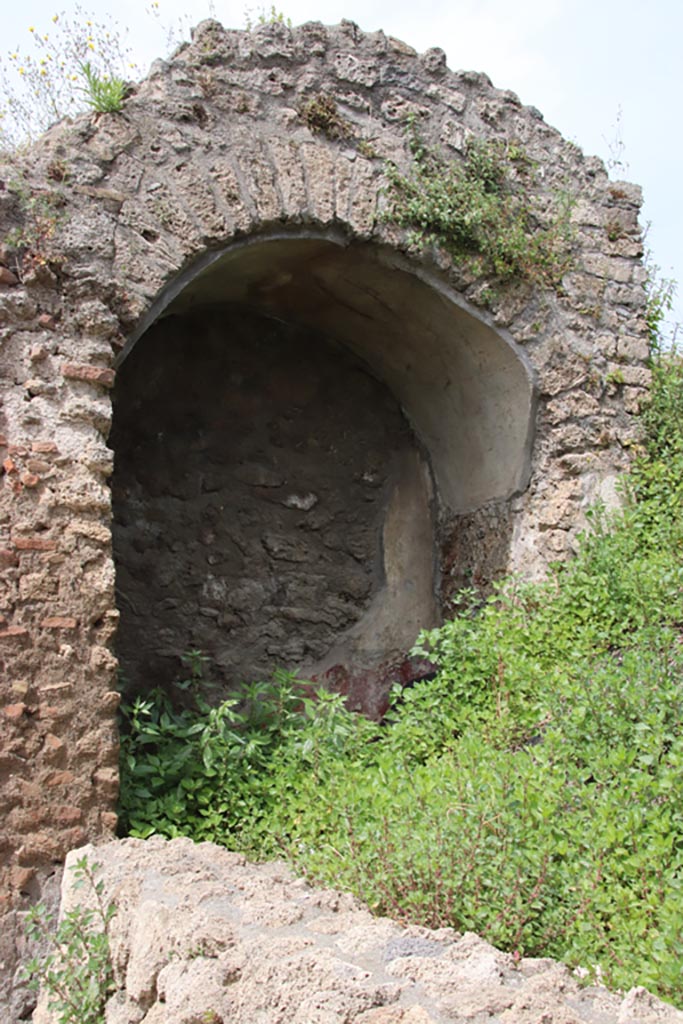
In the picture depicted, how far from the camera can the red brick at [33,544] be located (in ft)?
10.9

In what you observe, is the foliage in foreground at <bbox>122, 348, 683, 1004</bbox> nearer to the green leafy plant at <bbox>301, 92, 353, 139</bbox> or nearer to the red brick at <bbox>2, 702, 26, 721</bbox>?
the red brick at <bbox>2, 702, 26, 721</bbox>

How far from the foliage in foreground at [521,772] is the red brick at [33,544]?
702 mm

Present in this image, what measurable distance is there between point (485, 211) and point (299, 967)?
3695 millimetres

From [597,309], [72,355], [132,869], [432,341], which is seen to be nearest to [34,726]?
[132,869]

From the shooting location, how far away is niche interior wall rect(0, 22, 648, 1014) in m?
3.37

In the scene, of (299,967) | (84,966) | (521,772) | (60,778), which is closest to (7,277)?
(60,778)

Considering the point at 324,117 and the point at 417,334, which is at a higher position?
the point at 324,117

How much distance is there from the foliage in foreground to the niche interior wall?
0.34m

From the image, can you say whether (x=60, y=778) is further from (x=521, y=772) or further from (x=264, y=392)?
(x=264, y=392)

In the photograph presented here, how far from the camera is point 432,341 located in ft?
16.1

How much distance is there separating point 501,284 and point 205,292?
1474mm

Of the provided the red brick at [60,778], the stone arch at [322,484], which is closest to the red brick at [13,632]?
the red brick at [60,778]

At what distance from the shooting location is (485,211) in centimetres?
457

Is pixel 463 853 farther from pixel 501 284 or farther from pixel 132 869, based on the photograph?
pixel 501 284
